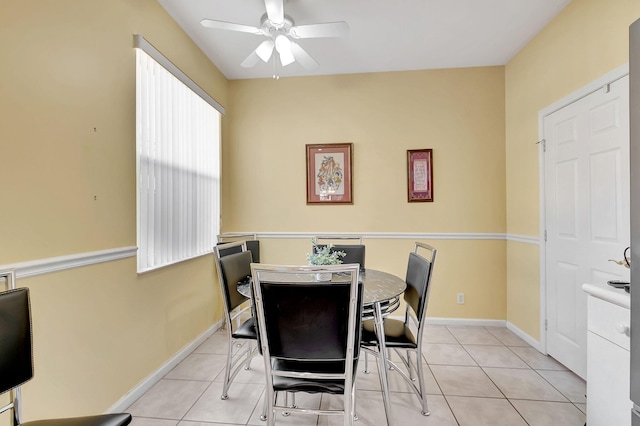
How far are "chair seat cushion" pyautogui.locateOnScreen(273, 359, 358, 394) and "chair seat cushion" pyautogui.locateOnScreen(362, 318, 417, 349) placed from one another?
1.58ft

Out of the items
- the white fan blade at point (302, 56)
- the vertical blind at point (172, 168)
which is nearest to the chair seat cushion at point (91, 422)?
the vertical blind at point (172, 168)

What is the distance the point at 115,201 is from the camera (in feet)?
6.06

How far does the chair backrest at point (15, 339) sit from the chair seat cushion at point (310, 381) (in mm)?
936

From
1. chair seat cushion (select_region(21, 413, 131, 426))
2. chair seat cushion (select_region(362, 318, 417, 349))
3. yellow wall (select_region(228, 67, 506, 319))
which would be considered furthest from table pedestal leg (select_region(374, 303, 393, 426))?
yellow wall (select_region(228, 67, 506, 319))

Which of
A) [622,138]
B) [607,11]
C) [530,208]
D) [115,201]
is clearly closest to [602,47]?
[607,11]

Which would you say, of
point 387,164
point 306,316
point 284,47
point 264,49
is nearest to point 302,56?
point 284,47

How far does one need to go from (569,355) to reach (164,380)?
3.04 meters

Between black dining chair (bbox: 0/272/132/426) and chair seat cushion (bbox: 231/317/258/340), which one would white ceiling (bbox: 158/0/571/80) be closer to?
black dining chair (bbox: 0/272/132/426)

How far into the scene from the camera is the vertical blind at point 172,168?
211 centimetres

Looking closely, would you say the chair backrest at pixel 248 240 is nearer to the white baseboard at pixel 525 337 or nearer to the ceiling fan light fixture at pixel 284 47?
the ceiling fan light fixture at pixel 284 47

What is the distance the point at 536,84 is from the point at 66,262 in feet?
12.0

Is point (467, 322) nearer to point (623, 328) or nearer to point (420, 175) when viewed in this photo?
point (420, 175)

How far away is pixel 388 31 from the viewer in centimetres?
261

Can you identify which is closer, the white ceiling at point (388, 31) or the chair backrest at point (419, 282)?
the chair backrest at point (419, 282)
